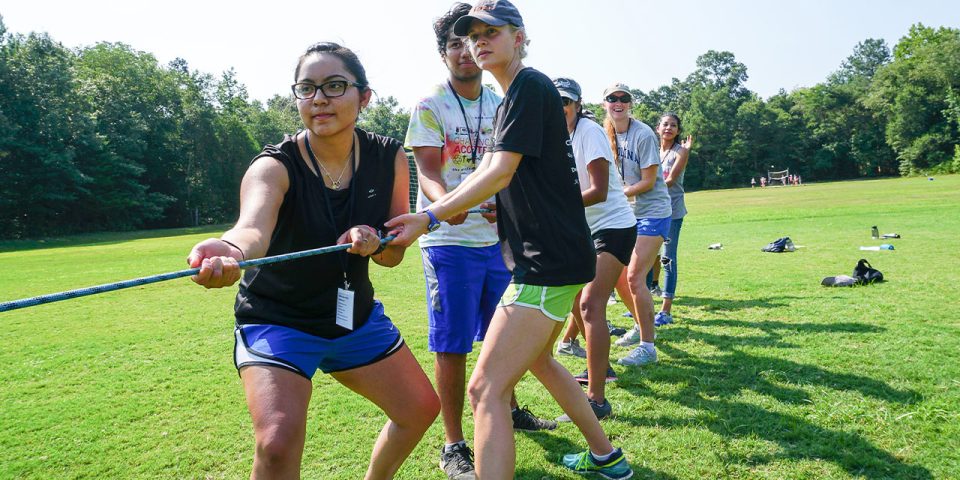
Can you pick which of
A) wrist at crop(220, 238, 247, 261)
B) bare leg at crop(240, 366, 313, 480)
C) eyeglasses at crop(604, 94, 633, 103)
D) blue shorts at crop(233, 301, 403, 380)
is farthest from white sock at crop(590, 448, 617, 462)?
eyeglasses at crop(604, 94, 633, 103)

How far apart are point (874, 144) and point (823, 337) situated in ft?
265

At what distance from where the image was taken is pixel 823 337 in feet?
20.6

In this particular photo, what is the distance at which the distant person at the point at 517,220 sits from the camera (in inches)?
112

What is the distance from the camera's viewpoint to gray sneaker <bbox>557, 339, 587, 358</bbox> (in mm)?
6227

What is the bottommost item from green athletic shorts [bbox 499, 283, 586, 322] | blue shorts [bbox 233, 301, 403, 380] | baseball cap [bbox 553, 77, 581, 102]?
blue shorts [bbox 233, 301, 403, 380]

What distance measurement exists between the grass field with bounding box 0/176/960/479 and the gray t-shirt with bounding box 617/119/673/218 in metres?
1.44

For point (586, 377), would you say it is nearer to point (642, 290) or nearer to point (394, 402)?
point (642, 290)

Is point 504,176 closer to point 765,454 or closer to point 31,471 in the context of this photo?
point 765,454

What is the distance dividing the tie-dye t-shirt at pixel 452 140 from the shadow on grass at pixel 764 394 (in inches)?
69.7

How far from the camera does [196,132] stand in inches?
2256

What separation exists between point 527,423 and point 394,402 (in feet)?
5.40

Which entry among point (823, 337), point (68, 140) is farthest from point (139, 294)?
point (68, 140)

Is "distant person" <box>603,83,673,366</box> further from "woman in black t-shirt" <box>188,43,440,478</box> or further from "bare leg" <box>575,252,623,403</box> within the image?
"woman in black t-shirt" <box>188,43,440,478</box>

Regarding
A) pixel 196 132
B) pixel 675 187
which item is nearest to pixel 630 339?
pixel 675 187
